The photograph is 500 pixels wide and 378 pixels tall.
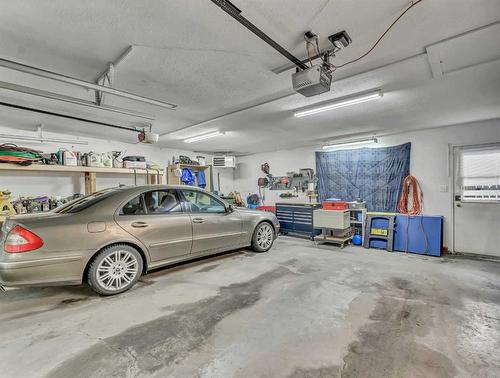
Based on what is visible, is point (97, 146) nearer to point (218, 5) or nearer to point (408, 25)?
point (218, 5)

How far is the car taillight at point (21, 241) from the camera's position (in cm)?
233

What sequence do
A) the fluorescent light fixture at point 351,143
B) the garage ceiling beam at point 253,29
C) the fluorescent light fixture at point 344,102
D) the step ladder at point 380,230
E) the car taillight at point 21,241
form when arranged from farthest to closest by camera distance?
the fluorescent light fixture at point 351,143, the step ladder at point 380,230, the fluorescent light fixture at point 344,102, the car taillight at point 21,241, the garage ceiling beam at point 253,29

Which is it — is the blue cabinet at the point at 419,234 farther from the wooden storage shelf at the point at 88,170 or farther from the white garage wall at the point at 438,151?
the wooden storage shelf at the point at 88,170

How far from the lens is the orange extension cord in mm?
Answer: 5277

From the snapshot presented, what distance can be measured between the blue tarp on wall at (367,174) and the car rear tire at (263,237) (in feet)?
8.51

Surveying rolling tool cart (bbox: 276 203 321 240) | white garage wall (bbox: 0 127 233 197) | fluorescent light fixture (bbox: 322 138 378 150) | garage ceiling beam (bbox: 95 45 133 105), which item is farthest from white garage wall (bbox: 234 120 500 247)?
white garage wall (bbox: 0 127 233 197)

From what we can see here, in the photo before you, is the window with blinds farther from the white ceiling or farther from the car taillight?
the car taillight

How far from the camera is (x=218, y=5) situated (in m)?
1.55

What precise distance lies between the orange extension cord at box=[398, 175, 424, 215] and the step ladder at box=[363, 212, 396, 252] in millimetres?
529

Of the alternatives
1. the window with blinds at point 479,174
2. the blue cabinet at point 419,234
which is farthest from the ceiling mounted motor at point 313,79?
the window with blinds at point 479,174

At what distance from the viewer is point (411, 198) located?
5367mm

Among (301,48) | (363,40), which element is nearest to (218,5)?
(301,48)

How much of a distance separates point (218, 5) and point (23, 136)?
5268mm

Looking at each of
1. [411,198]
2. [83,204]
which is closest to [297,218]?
[411,198]
